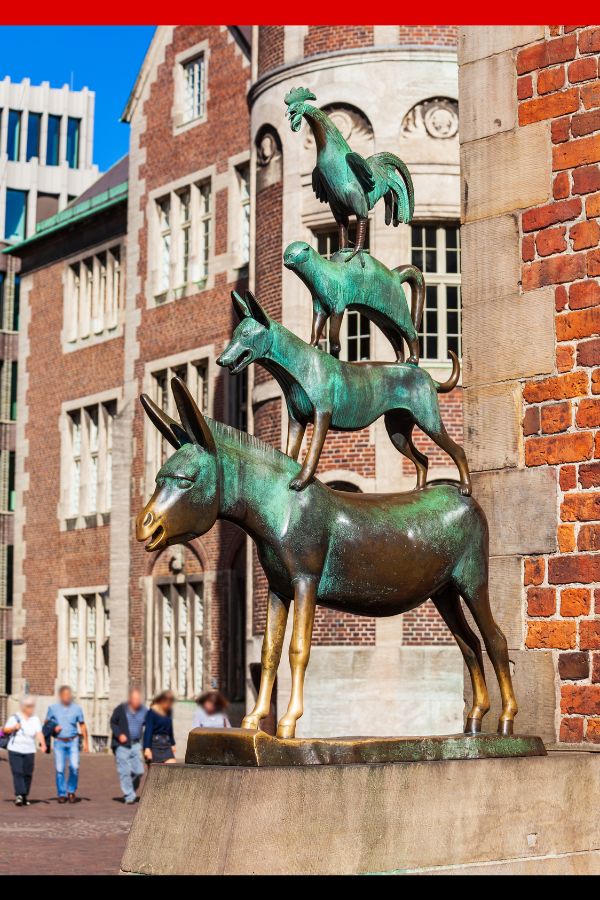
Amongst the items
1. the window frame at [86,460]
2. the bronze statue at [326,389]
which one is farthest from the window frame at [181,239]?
the bronze statue at [326,389]

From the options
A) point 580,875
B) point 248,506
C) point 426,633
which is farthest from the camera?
point 426,633

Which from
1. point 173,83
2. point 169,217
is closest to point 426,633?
point 169,217

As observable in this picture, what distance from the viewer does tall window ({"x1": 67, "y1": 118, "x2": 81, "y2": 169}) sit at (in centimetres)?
7269

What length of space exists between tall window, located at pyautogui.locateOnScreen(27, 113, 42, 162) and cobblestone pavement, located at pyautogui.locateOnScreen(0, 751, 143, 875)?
52.3 m

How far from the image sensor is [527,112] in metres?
9.09

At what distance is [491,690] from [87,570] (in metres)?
26.4

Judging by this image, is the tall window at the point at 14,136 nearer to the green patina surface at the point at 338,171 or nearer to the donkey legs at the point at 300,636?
the green patina surface at the point at 338,171

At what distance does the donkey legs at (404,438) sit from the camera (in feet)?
→ 21.7

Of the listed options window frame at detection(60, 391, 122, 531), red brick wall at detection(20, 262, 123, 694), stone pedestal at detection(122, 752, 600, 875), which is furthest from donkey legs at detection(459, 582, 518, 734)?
red brick wall at detection(20, 262, 123, 694)

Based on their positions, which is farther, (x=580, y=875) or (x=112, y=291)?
(x=112, y=291)

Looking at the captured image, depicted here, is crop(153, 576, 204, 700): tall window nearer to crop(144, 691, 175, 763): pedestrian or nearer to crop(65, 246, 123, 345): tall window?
crop(65, 246, 123, 345): tall window

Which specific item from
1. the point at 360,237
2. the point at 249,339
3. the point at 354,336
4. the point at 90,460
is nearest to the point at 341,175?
the point at 360,237

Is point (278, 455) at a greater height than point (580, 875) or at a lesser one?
greater

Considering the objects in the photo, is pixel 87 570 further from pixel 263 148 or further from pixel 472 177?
pixel 472 177
